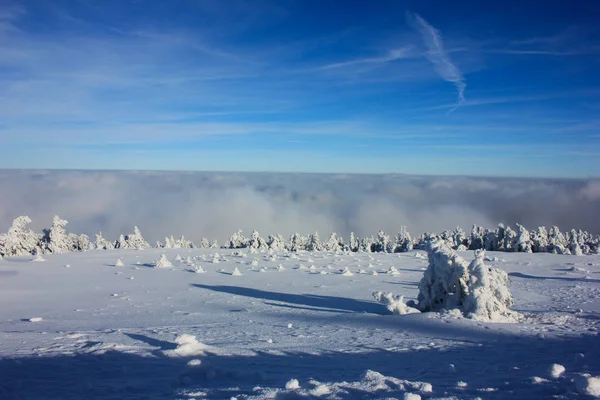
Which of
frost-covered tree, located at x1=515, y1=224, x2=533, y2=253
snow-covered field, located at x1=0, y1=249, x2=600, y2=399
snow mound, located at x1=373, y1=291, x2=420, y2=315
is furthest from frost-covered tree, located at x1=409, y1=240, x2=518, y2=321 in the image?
frost-covered tree, located at x1=515, y1=224, x2=533, y2=253

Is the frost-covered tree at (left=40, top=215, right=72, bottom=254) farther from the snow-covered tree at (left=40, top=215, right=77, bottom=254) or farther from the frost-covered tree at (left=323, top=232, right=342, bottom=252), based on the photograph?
the frost-covered tree at (left=323, top=232, right=342, bottom=252)

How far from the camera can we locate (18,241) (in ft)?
104

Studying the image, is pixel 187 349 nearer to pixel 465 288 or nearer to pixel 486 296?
pixel 486 296

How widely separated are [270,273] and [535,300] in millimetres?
11629

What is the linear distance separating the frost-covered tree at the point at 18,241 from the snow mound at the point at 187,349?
28524 mm

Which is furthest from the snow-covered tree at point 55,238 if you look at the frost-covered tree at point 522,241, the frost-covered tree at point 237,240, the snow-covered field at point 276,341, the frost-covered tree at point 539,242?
the frost-covered tree at point 539,242

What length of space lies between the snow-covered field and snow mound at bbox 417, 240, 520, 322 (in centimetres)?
92

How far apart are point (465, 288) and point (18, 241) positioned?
32395 mm

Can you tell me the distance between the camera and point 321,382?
19.4 ft

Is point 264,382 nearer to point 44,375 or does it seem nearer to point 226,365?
point 226,365

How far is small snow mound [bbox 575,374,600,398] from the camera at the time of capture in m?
5.04

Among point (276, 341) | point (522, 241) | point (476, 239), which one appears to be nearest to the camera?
point (276, 341)

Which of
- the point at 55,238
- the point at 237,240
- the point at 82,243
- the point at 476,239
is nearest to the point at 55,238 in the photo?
Answer: the point at 55,238

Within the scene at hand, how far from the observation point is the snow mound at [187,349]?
740 cm
